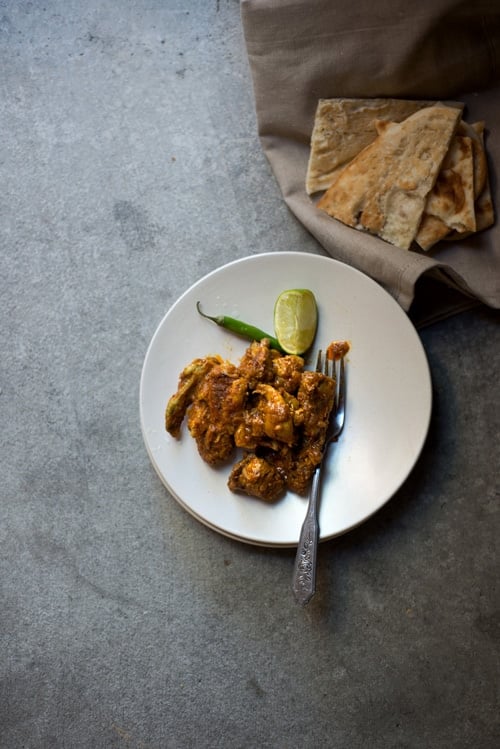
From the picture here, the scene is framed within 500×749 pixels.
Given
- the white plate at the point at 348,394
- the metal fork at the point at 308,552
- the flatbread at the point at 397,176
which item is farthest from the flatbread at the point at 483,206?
the metal fork at the point at 308,552

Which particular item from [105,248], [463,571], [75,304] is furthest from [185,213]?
[463,571]

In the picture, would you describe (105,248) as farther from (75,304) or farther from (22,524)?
(22,524)

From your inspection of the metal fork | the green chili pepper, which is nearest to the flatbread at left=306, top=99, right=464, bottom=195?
the green chili pepper

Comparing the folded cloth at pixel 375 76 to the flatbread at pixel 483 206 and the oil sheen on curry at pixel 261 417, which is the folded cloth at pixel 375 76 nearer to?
the flatbread at pixel 483 206

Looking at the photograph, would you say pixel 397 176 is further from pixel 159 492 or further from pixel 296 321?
pixel 159 492

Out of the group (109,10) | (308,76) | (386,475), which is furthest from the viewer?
(109,10)

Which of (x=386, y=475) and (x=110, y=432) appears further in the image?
(x=110, y=432)

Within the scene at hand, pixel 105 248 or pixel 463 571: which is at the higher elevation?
pixel 105 248
